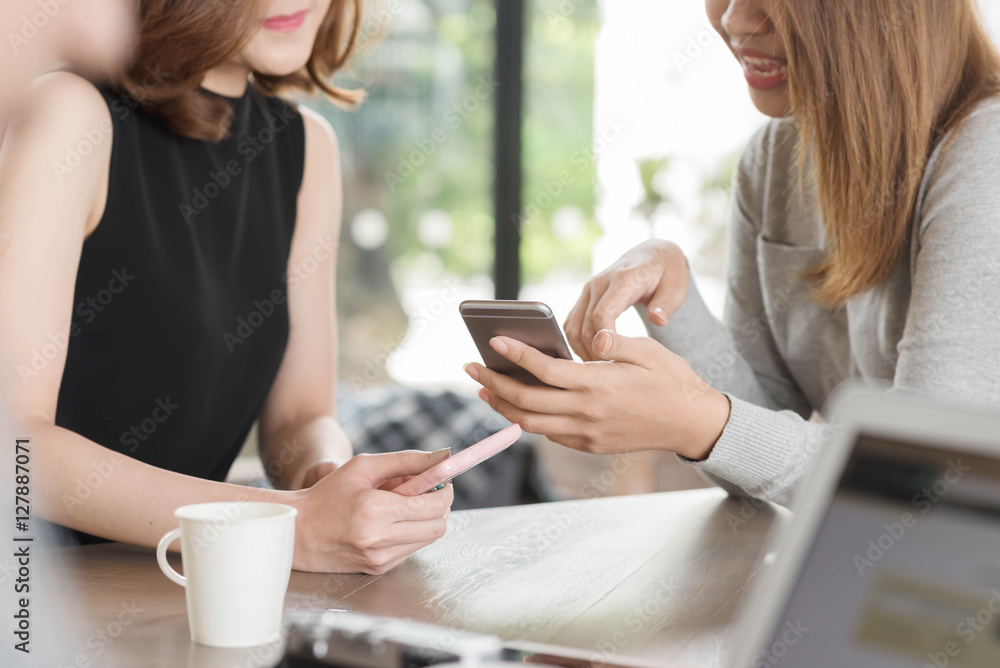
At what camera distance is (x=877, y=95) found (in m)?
1.17

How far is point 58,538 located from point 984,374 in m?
1.11

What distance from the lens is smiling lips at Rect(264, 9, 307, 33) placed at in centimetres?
121

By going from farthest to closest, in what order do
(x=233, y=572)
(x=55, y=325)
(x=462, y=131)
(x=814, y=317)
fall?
(x=462, y=131), (x=814, y=317), (x=55, y=325), (x=233, y=572)

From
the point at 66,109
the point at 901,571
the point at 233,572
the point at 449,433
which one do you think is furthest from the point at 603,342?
the point at 449,433

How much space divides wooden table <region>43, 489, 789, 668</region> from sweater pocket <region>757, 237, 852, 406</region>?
39cm

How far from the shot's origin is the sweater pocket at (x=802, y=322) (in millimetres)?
1422

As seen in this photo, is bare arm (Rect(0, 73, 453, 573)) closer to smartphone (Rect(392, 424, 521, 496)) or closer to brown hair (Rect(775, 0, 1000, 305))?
smartphone (Rect(392, 424, 521, 496))

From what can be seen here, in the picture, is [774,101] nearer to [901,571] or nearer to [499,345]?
[499,345]

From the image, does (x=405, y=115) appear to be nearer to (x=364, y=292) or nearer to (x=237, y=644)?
(x=364, y=292)

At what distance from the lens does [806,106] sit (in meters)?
1.22

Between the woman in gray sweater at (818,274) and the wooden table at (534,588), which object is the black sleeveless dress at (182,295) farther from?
the woman in gray sweater at (818,274)

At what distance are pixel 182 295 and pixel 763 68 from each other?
89cm

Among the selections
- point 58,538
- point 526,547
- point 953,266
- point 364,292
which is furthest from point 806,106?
point 364,292

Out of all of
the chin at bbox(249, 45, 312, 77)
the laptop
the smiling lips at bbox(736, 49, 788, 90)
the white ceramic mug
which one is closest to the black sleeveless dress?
the chin at bbox(249, 45, 312, 77)
